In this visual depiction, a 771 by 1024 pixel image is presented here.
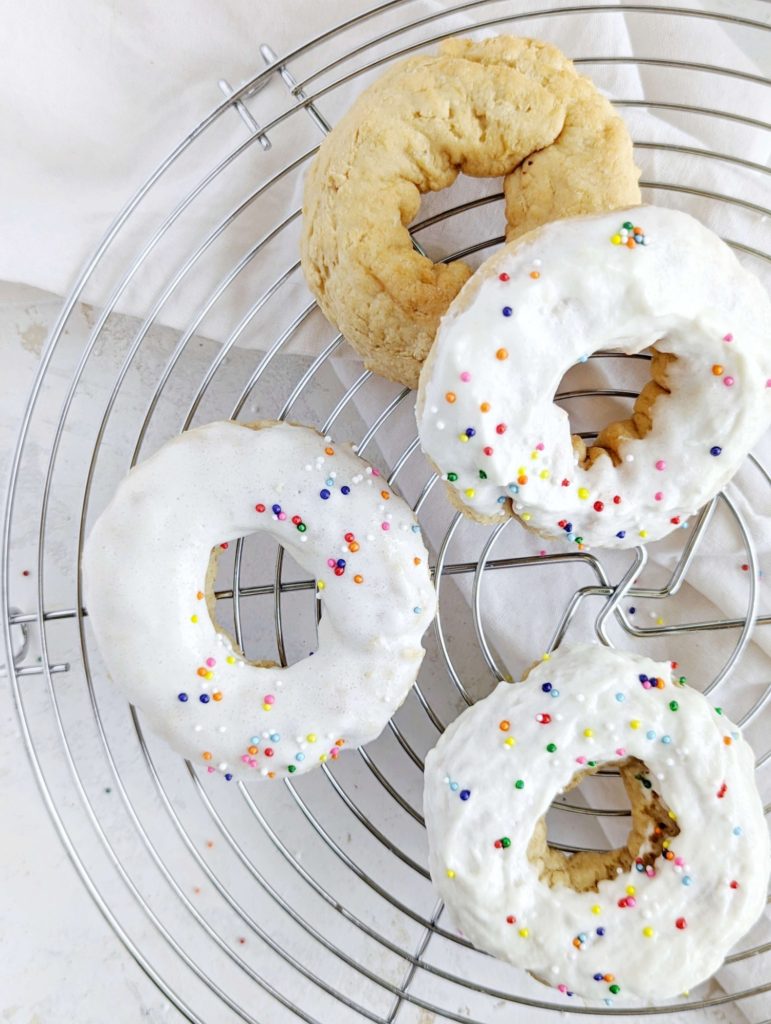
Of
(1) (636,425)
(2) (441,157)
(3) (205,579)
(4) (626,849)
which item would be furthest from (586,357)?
(4) (626,849)

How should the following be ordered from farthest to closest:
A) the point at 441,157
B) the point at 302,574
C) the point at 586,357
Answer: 1. the point at 302,574
2. the point at 441,157
3. the point at 586,357

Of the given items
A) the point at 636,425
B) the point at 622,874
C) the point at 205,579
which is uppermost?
the point at 205,579

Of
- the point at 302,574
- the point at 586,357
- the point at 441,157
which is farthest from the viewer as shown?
the point at 302,574

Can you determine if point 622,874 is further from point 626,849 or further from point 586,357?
point 586,357

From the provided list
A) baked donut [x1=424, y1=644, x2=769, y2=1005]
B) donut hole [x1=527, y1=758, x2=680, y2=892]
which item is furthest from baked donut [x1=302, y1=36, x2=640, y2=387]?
donut hole [x1=527, y1=758, x2=680, y2=892]

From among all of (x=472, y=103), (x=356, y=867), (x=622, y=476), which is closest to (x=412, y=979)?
(x=356, y=867)

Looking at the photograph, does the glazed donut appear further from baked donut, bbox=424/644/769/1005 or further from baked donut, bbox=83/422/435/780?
baked donut, bbox=424/644/769/1005

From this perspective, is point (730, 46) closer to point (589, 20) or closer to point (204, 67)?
point (589, 20)

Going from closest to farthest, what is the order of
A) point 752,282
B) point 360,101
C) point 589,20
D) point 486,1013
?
1. point 752,282
2. point 360,101
3. point 589,20
4. point 486,1013
